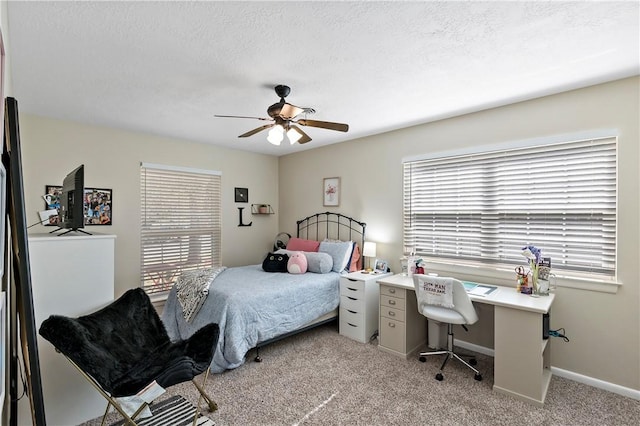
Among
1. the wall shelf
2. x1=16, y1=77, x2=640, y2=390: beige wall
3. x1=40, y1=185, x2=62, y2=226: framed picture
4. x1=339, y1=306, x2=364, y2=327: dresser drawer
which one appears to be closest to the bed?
x1=339, y1=306, x2=364, y2=327: dresser drawer

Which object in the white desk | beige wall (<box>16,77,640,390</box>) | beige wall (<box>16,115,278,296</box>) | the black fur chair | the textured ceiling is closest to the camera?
the textured ceiling

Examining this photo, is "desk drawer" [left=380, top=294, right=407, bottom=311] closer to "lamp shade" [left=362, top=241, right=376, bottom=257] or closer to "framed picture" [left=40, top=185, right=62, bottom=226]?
"lamp shade" [left=362, top=241, right=376, bottom=257]

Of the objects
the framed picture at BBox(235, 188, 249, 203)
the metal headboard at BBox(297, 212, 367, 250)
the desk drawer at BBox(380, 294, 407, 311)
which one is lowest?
the desk drawer at BBox(380, 294, 407, 311)

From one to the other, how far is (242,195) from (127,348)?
3.12 m

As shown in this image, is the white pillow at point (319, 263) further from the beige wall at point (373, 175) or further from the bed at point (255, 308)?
the beige wall at point (373, 175)

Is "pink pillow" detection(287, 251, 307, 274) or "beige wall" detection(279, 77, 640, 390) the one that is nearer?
"beige wall" detection(279, 77, 640, 390)

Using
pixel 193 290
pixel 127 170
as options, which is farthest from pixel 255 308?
pixel 127 170

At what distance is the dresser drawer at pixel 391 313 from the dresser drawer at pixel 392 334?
0.03 m

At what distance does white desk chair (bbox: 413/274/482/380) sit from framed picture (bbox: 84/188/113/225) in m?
3.53

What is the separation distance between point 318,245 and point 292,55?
2871mm

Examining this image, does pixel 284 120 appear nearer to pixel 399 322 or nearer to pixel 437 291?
pixel 437 291

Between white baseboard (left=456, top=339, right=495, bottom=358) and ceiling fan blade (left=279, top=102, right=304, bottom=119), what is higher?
ceiling fan blade (left=279, top=102, right=304, bottom=119)

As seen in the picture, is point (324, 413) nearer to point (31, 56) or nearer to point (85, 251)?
point (85, 251)

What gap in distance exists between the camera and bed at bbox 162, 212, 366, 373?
9.57 ft
